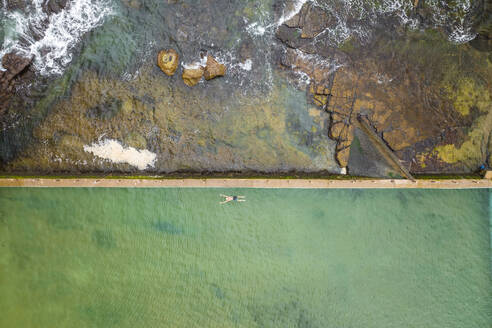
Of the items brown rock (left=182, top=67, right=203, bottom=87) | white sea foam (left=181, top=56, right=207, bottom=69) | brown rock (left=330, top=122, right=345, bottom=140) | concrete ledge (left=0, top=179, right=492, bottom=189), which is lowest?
concrete ledge (left=0, top=179, right=492, bottom=189)

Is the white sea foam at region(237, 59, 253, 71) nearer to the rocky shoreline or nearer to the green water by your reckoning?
the rocky shoreline

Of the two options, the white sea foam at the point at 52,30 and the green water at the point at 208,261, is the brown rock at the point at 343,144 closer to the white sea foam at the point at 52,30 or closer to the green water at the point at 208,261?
the green water at the point at 208,261

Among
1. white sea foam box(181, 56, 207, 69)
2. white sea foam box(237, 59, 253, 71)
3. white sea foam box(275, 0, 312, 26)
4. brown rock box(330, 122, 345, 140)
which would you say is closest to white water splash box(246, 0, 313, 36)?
white sea foam box(275, 0, 312, 26)

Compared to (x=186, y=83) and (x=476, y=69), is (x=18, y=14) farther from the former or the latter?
(x=476, y=69)

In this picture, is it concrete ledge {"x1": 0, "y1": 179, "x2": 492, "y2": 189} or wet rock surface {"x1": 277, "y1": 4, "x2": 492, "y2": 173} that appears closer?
concrete ledge {"x1": 0, "y1": 179, "x2": 492, "y2": 189}

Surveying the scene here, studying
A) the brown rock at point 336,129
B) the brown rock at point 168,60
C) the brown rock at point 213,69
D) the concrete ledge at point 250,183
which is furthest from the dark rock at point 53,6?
the brown rock at point 336,129
